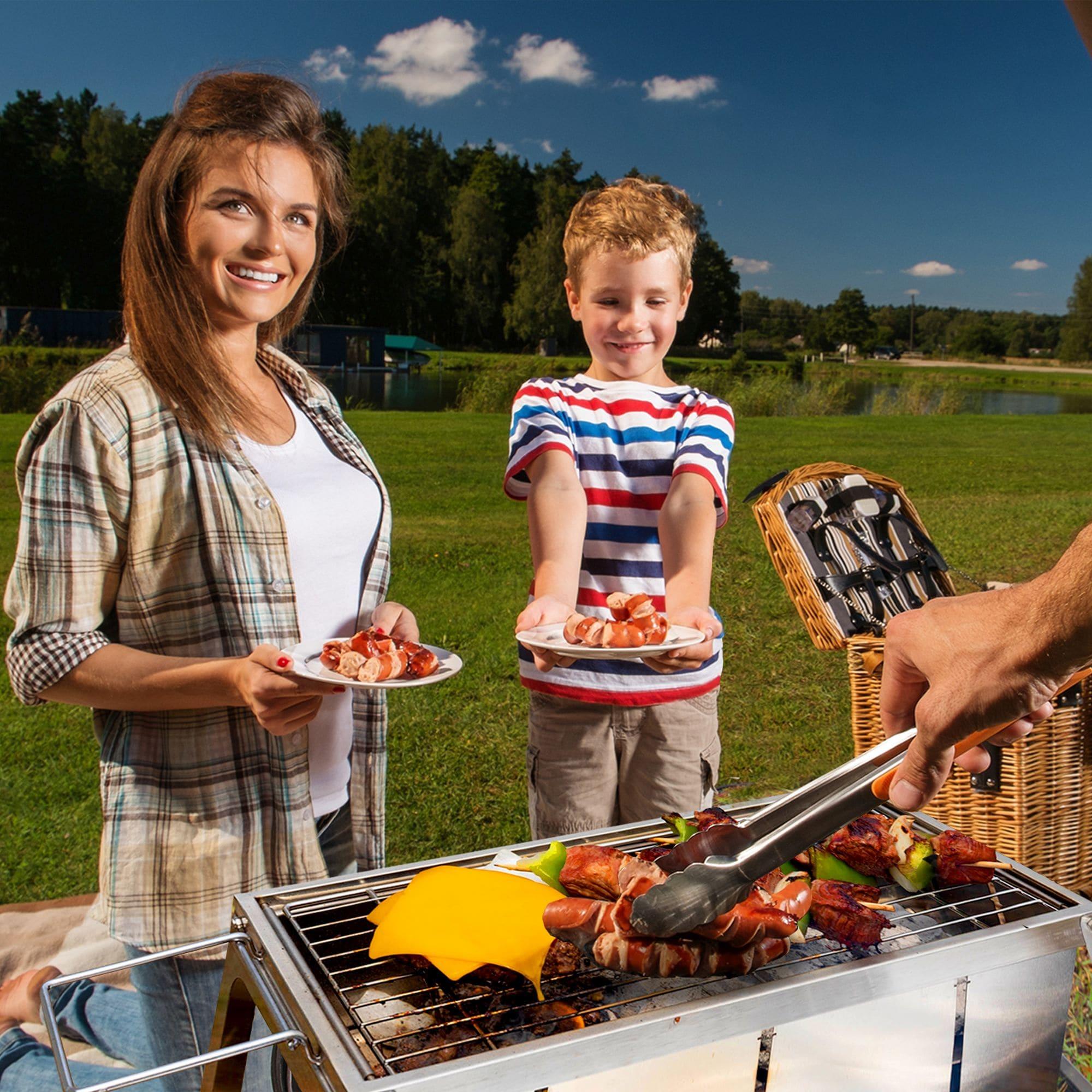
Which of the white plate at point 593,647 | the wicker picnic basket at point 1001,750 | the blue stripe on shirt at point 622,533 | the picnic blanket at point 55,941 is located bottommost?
the picnic blanket at point 55,941

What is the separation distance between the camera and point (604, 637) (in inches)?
74.0

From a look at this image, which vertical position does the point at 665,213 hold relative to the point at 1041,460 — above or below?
above

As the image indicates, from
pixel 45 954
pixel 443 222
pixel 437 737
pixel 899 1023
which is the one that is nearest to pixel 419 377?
pixel 443 222

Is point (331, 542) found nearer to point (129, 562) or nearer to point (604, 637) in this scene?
point (129, 562)

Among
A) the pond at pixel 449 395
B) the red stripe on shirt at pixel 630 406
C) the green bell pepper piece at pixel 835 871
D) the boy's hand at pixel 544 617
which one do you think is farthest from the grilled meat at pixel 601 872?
the pond at pixel 449 395

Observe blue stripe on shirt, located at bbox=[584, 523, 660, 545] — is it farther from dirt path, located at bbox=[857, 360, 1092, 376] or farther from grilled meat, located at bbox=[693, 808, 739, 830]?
dirt path, located at bbox=[857, 360, 1092, 376]

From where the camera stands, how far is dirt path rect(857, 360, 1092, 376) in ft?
85.0

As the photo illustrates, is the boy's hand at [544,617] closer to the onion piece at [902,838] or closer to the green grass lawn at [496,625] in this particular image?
the onion piece at [902,838]

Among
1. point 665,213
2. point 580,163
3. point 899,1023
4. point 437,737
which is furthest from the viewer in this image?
point 580,163

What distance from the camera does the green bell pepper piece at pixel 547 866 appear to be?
1.41 m

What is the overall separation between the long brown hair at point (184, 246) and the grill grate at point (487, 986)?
3.15ft

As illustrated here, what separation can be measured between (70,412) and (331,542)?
0.54 meters

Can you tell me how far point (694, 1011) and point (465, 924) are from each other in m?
0.29

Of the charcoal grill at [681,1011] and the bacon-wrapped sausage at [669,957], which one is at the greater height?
the bacon-wrapped sausage at [669,957]
